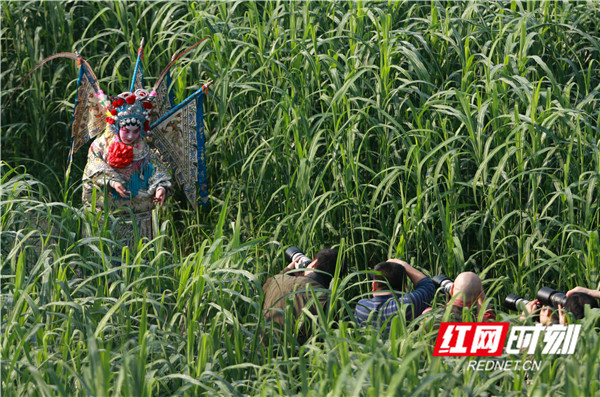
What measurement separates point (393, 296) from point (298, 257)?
0.83m

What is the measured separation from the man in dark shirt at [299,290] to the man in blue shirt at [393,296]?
0.22 metres

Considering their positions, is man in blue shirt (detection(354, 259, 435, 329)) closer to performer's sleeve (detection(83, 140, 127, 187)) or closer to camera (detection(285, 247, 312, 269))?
camera (detection(285, 247, 312, 269))

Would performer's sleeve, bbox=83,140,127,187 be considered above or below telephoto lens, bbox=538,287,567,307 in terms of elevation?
above

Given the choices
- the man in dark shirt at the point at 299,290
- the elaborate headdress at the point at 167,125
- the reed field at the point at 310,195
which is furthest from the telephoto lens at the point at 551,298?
the elaborate headdress at the point at 167,125

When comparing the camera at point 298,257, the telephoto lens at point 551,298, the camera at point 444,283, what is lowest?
the camera at point 444,283

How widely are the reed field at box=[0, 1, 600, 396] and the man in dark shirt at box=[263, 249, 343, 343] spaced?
0.10 m

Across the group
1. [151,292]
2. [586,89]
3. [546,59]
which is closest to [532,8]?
[546,59]

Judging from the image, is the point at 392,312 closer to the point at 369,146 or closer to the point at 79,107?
the point at 369,146

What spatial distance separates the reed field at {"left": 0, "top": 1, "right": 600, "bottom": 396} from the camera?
2979 millimetres

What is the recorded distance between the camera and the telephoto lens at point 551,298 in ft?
11.4

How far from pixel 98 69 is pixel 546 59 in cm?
337

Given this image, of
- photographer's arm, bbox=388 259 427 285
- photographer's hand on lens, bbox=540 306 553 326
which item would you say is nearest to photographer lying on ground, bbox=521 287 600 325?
photographer's hand on lens, bbox=540 306 553 326

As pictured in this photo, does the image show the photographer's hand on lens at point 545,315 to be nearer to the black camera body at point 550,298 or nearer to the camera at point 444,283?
the black camera body at point 550,298

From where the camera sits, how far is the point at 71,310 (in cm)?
315
